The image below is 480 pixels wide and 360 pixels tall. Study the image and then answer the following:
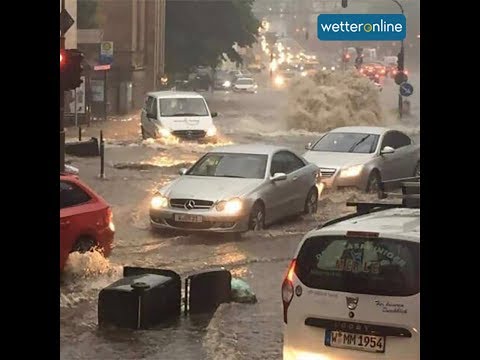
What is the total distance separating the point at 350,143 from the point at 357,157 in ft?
0.73

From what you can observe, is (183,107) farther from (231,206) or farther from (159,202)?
(231,206)

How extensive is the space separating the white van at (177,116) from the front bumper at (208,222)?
209 centimetres

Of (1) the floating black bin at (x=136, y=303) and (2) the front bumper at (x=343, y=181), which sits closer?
(1) the floating black bin at (x=136, y=303)

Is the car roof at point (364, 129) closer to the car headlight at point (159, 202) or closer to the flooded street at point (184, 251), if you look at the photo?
the flooded street at point (184, 251)

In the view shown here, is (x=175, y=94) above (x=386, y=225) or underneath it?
above

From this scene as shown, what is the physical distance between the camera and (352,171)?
13328mm

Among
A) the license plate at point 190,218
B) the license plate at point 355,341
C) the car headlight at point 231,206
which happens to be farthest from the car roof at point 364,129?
the license plate at point 355,341

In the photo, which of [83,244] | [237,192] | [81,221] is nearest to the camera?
[81,221]

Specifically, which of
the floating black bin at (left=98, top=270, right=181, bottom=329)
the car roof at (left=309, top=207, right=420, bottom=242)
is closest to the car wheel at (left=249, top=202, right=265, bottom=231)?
the floating black bin at (left=98, top=270, right=181, bottom=329)

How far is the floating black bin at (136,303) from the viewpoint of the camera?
8.20m

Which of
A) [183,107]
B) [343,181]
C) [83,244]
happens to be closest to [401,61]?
[83,244]
